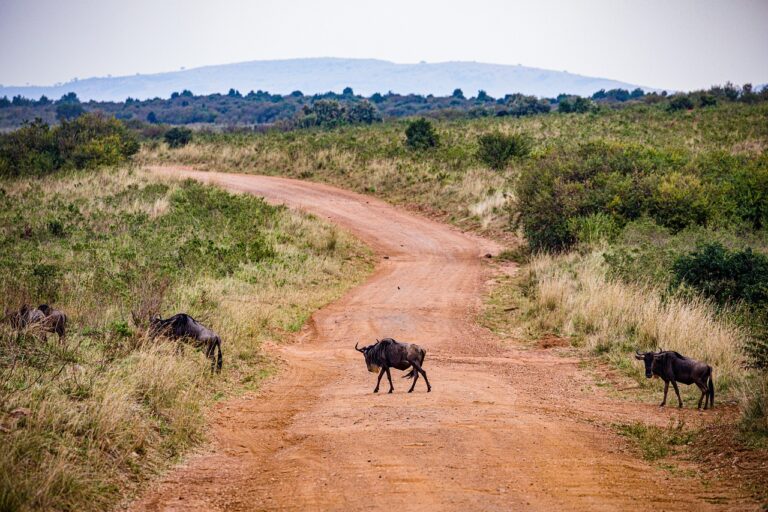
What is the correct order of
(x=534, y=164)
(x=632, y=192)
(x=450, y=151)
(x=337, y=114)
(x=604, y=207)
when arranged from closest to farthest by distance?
(x=632, y=192) → (x=604, y=207) → (x=534, y=164) → (x=450, y=151) → (x=337, y=114)

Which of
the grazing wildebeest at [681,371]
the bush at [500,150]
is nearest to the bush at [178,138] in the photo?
the bush at [500,150]

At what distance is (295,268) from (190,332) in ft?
29.1

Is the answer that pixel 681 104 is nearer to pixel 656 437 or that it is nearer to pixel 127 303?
pixel 127 303

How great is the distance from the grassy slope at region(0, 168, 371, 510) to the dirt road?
586 millimetres

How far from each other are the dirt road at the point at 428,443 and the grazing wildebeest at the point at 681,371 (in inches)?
18.9

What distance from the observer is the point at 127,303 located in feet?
42.2

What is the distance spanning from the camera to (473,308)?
17.0 meters

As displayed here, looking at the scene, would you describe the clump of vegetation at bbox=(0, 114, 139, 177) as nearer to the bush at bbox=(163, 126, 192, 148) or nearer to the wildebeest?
the bush at bbox=(163, 126, 192, 148)

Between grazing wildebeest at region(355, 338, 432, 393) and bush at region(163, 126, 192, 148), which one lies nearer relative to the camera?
grazing wildebeest at region(355, 338, 432, 393)

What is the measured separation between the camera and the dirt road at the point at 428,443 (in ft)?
21.0

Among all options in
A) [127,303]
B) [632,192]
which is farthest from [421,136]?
[127,303]

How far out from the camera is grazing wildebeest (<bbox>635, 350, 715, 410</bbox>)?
9391 mm

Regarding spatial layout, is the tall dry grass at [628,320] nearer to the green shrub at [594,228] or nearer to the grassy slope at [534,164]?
the grassy slope at [534,164]

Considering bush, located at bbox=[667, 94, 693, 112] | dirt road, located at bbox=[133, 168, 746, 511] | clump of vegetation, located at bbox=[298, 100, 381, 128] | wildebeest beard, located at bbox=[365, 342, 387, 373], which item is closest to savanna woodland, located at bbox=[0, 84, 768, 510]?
dirt road, located at bbox=[133, 168, 746, 511]
